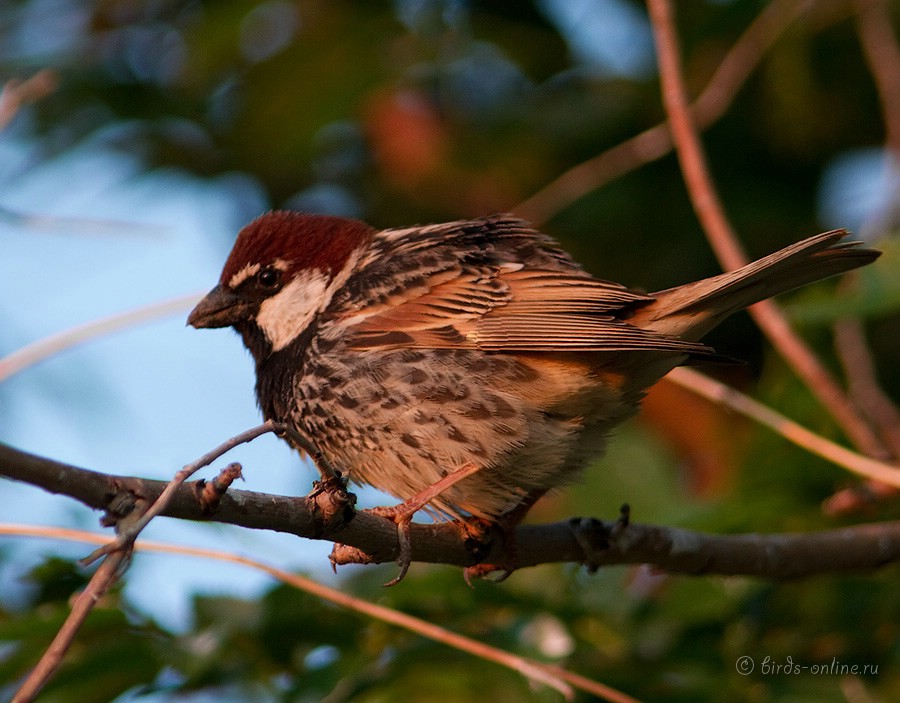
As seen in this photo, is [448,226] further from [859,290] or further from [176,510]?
[176,510]

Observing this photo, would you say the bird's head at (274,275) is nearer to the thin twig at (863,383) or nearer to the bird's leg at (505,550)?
the bird's leg at (505,550)

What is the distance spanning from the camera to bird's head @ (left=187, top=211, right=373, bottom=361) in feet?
14.7

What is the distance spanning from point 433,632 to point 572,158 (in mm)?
3205

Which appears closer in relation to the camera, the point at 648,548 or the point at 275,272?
the point at 648,548

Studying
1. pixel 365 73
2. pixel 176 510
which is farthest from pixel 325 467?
pixel 365 73

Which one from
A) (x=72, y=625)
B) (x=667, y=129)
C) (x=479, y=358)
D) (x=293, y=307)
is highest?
(x=667, y=129)

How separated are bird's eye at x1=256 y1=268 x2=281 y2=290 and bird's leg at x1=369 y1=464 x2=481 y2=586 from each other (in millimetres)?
1213

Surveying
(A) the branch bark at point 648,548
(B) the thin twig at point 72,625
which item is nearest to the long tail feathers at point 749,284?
(A) the branch bark at point 648,548

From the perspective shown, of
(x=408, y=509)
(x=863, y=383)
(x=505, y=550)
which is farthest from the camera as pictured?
(x=863, y=383)

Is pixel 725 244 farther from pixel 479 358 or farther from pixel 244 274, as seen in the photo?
pixel 244 274

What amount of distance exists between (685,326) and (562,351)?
0.46 metres

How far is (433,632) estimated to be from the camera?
3520 mm

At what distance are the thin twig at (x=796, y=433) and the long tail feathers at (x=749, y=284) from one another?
0.40 m

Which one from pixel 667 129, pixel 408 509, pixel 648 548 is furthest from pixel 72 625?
pixel 667 129
